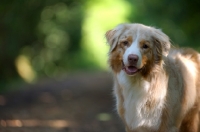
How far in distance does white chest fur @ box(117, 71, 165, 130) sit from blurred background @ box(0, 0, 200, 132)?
0.77 metres

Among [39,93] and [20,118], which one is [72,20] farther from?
[20,118]

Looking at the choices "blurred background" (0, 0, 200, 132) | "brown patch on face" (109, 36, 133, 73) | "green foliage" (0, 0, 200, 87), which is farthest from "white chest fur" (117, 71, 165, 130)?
"green foliage" (0, 0, 200, 87)

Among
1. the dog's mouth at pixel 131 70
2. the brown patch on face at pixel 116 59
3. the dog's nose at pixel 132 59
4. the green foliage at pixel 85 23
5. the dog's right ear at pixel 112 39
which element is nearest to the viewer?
the dog's nose at pixel 132 59

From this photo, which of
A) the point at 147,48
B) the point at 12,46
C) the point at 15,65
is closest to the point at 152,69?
the point at 147,48

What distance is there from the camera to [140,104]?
7188mm

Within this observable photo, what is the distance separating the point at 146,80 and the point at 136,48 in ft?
1.84

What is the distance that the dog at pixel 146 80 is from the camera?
693 centimetres

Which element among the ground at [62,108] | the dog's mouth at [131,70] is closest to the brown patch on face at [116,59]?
the dog's mouth at [131,70]

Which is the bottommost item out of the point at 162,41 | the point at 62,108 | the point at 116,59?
the point at 116,59

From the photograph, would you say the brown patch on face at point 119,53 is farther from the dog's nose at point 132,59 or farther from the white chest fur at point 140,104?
the dog's nose at point 132,59

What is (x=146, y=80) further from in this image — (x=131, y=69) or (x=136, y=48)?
(x=136, y=48)

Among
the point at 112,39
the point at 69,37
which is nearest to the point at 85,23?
the point at 112,39

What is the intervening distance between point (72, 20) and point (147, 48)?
14.9 meters

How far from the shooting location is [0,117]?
40.0 feet
